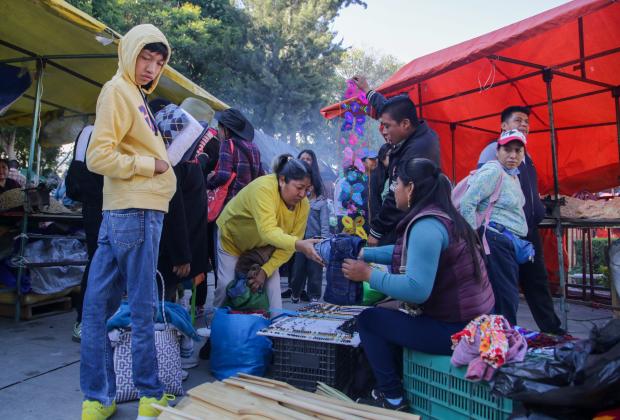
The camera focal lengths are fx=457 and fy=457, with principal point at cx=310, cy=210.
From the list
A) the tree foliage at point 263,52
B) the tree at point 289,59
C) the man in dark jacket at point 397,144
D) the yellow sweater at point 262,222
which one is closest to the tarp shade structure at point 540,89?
the man in dark jacket at point 397,144

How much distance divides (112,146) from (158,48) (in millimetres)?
594

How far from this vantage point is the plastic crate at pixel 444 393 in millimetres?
2086

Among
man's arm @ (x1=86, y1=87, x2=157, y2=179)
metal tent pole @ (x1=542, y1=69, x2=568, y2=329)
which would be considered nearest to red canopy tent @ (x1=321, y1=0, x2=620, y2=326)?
metal tent pole @ (x1=542, y1=69, x2=568, y2=329)

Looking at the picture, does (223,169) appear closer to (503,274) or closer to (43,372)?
(43,372)

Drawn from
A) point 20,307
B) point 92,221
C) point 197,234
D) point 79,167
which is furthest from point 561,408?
point 20,307

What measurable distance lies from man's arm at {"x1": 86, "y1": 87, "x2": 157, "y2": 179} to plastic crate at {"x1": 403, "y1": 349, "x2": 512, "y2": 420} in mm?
1739

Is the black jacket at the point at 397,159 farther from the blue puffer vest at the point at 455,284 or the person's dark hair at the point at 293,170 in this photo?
the blue puffer vest at the point at 455,284

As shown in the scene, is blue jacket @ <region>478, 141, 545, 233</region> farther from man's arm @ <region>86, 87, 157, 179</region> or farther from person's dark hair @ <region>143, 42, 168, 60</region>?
man's arm @ <region>86, 87, 157, 179</region>

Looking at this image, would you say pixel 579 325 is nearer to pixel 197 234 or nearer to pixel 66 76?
pixel 197 234

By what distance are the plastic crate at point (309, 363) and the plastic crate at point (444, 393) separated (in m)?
0.44

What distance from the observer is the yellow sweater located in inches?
133

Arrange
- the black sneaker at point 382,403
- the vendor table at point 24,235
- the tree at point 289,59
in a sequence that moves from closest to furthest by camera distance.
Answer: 1. the black sneaker at point 382,403
2. the vendor table at point 24,235
3. the tree at point 289,59

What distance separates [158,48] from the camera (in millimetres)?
2389

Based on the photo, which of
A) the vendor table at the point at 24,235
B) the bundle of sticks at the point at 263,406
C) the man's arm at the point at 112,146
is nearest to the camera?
the man's arm at the point at 112,146
